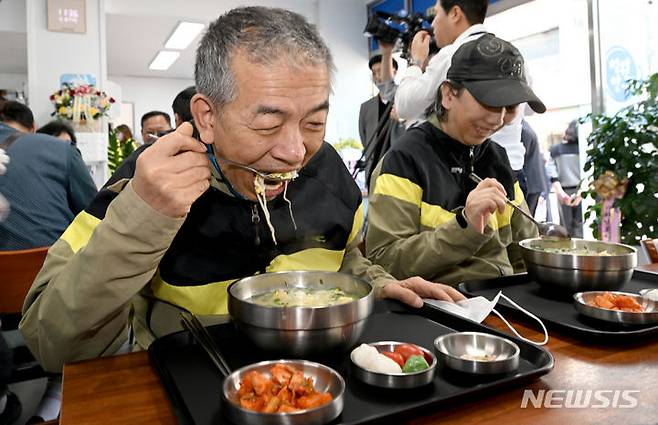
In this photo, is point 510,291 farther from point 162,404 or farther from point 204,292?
point 162,404

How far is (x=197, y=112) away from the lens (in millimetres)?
1136

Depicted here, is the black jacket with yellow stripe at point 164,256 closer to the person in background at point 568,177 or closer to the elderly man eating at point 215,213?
the elderly man eating at point 215,213

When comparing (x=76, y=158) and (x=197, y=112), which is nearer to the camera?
(x=197, y=112)

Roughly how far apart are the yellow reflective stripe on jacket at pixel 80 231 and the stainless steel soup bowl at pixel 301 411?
1.64 ft

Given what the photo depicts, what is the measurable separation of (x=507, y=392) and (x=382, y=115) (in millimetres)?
3344

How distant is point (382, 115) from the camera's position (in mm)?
4027

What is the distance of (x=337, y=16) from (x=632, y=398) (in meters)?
7.40

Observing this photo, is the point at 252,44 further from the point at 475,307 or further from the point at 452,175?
the point at 452,175

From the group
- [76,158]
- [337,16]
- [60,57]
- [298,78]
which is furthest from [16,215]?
[337,16]

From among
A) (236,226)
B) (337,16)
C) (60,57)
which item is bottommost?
(236,226)

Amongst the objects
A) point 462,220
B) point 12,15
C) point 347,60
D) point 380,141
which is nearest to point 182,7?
point 12,15

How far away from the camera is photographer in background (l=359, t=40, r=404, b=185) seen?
3496 mm

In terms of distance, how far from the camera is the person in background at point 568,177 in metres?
6.09

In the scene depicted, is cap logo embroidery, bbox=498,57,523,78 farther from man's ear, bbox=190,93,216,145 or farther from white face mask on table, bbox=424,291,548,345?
man's ear, bbox=190,93,216,145
